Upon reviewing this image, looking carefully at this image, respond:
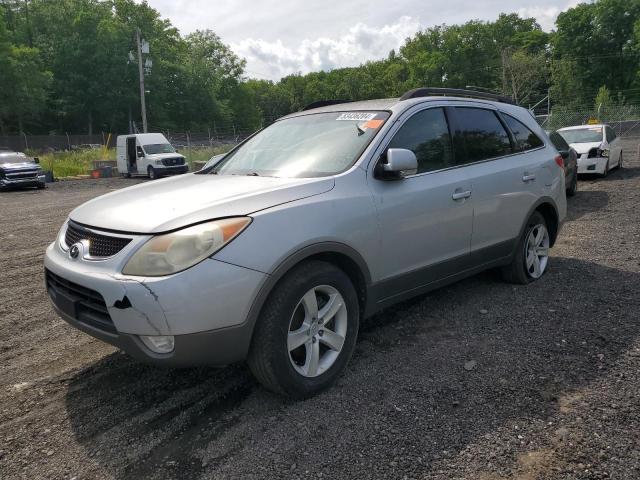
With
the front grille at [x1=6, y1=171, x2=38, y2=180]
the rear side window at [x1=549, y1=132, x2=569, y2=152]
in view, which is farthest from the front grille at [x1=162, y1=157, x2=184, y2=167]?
the rear side window at [x1=549, y1=132, x2=569, y2=152]

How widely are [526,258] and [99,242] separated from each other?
3.83 metres

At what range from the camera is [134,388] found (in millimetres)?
3262

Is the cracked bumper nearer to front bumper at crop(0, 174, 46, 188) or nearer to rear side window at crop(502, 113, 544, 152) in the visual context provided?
rear side window at crop(502, 113, 544, 152)

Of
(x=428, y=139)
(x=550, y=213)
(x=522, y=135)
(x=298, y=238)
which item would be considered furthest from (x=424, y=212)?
(x=550, y=213)

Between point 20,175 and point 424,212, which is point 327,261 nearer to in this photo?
point 424,212

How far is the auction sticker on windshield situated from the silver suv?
0.09ft

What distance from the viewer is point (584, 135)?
13.6m

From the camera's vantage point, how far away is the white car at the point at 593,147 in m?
12.9

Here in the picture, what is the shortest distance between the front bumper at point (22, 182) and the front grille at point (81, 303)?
64.7 ft

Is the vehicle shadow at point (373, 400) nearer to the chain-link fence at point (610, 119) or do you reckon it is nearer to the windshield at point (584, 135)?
the windshield at point (584, 135)

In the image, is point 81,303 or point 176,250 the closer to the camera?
point 176,250

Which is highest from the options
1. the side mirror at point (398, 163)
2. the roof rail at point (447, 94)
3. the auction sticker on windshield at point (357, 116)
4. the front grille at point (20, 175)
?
the roof rail at point (447, 94)

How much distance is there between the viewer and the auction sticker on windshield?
380cm

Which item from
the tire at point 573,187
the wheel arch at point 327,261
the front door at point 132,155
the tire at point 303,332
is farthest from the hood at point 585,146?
the front door at point 132,155
